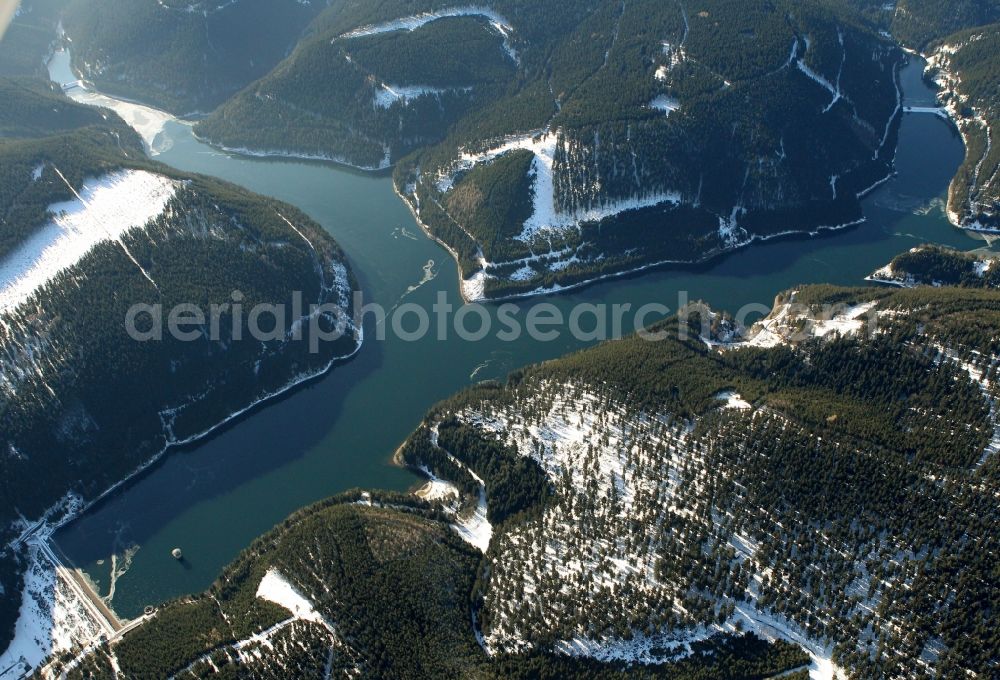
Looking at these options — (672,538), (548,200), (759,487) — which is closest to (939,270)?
(759,487)

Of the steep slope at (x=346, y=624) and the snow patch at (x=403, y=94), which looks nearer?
the steep slope at (x=346, y=624)

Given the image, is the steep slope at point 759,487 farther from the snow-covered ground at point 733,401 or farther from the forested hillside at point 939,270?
the forested hillside at point 939,270

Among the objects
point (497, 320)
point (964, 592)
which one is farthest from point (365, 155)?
point (964, 592)

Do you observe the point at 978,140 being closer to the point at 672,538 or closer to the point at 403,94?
the point at 403,94

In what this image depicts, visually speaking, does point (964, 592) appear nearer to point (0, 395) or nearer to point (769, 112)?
point (769, 112)

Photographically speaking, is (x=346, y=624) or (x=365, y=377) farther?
(x=365, y=377)

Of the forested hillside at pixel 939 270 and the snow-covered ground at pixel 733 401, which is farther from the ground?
the forested hillside at pixel 939 270

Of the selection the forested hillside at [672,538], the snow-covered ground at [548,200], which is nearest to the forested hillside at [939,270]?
the forested hillside at [672,538]
